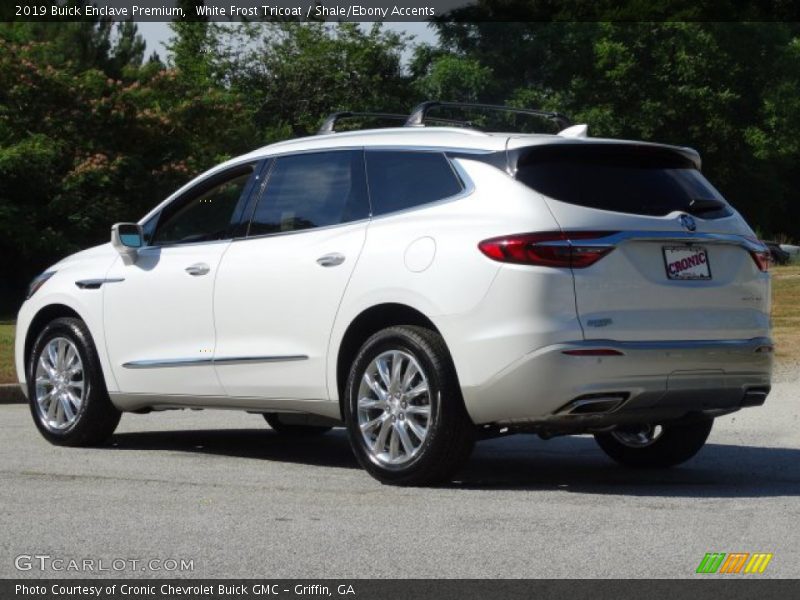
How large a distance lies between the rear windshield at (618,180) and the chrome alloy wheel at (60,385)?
139 inches

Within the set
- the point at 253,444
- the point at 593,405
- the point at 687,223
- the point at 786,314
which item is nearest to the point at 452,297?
the point at 593,405

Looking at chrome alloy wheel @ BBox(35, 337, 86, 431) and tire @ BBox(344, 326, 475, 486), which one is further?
chrome alloy wheel @ BBox(35, 337, 86, 431)

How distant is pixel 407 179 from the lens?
27.1 ft

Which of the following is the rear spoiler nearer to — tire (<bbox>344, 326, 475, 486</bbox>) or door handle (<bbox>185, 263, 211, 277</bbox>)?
tire (<bbox>344, 326, 475, 486</bbox>)

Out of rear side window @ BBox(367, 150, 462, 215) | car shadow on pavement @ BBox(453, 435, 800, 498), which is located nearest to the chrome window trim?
rear side window @ BBox(367, 150, 462, 215)

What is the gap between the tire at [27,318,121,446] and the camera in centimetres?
966

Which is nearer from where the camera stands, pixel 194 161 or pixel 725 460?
pixel 725 460

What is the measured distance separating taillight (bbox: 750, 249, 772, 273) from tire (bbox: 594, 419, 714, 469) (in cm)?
108

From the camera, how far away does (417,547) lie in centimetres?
612

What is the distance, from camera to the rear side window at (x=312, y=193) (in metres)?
8.47

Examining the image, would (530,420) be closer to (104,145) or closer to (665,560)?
(665,560)

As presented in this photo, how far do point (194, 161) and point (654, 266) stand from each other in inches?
1043

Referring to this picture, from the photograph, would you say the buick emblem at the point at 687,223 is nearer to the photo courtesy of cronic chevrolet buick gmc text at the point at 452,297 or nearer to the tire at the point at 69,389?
the photo courtesy of cronic chevrolet buick gmc text at the point at 452,297
